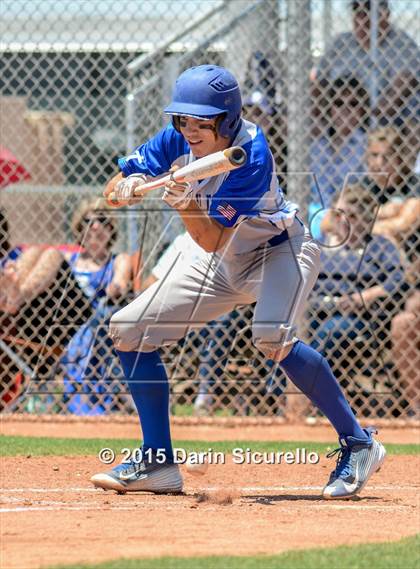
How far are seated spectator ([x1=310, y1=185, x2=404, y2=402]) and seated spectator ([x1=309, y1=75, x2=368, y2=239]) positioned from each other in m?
0.16

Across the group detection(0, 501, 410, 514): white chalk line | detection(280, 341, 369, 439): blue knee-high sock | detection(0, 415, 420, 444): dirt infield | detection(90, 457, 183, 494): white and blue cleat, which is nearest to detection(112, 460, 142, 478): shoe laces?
detection(90, 457, 183, 494): white and blue cleat

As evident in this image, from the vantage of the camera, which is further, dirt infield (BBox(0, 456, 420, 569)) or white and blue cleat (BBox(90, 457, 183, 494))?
white and blue cleat (BBox(90, 457, 183, 494))

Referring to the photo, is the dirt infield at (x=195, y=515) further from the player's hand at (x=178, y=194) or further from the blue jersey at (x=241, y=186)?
the player's hand at (x=178, y=194)

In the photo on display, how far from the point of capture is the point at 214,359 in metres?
7.76

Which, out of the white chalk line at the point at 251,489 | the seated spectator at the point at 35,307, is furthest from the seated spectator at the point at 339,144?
the white chalk line at the point at 251,489

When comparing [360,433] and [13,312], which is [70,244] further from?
[360,433]

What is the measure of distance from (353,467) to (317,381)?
0.42 metres

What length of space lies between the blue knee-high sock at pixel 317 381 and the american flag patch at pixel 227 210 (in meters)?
0.68

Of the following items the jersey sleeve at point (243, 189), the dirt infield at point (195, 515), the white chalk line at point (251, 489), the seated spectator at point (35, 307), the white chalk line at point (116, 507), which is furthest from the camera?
the seated spectator at point (35, 307)

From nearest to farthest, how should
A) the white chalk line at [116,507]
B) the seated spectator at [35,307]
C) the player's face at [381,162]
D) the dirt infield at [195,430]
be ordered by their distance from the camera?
the white chalk line at [116,507] → the dirt infield at [195,430] → the player's face at [381,162] → the seated spectator at [35,307]

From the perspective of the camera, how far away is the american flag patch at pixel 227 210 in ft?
15.1

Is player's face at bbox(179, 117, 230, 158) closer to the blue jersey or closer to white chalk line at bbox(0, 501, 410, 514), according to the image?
the blue jersey

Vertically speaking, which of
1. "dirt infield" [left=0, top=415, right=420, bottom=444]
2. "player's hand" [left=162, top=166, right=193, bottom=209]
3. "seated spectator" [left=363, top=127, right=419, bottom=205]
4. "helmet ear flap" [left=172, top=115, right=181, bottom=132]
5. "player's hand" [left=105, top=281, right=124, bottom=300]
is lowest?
"dirt infield" [left=0, top=415, right=420, bottom=444]

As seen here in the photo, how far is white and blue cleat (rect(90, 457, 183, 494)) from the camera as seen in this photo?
190 inches
